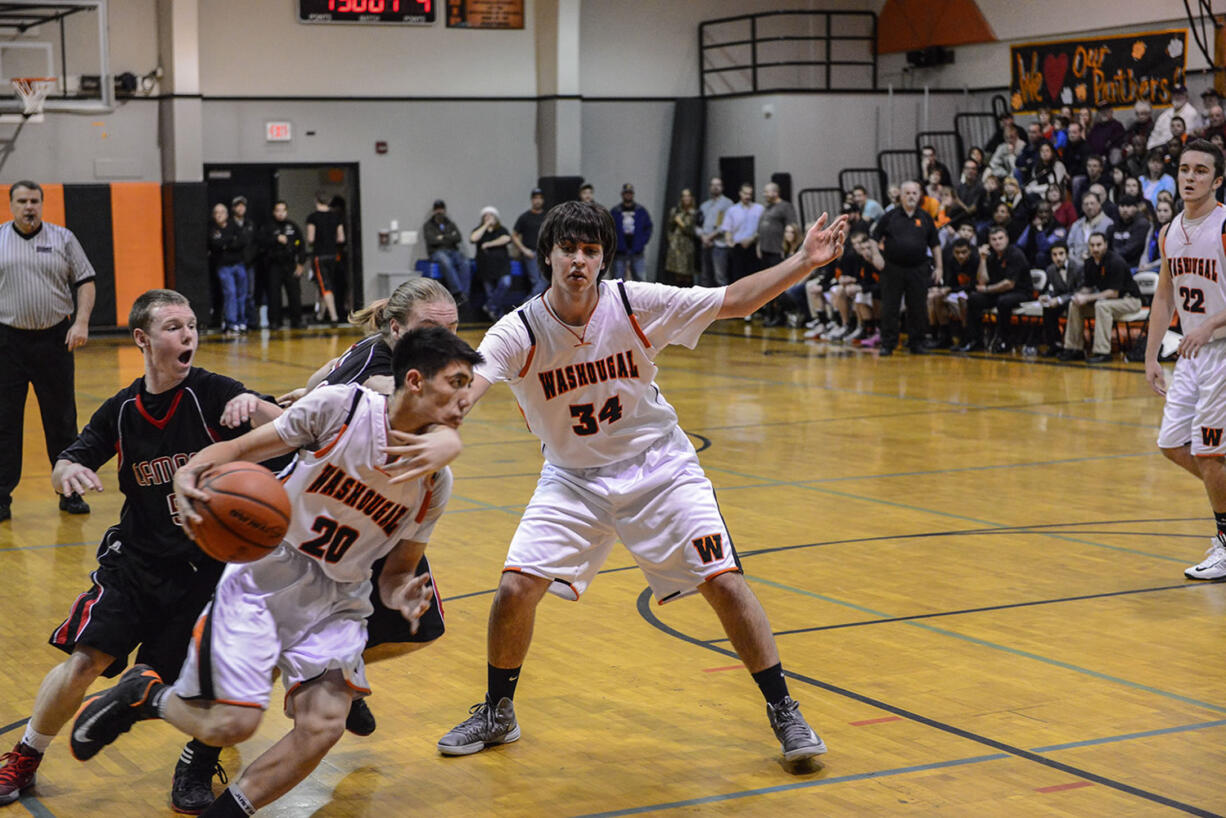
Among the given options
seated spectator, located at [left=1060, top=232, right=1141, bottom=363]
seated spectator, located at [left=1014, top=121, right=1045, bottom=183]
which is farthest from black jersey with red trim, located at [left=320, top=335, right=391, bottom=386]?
seated spectator, located at [left=1014, top=121, right=1045, bottom=183]

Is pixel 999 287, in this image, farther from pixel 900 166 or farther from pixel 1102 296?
pixel 900 166

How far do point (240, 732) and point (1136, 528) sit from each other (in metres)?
6.06

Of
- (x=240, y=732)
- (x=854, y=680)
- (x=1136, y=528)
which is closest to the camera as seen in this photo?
(x=240, y=732)

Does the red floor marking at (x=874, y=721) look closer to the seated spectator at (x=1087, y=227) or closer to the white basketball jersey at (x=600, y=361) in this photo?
the white basketball jersey at (x=600, y=361)

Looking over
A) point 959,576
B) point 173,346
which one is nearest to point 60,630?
point 173,346

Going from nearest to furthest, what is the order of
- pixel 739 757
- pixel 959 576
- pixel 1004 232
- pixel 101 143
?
pixel 739 757
pixel 959 576
pixel 1004 232
pixel 101 143

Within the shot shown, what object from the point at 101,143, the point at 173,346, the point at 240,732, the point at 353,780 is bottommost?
the point at 353,780

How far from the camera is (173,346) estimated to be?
187 inches

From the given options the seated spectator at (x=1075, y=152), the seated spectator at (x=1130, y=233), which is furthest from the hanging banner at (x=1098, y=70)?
the seated spectator at (x=1130, y=233)

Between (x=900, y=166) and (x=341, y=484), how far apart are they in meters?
22.0

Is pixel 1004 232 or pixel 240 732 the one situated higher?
pixel 1004 232

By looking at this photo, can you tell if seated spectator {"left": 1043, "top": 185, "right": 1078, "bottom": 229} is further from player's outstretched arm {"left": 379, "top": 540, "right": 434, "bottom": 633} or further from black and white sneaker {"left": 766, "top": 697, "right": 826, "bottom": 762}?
player's outstretched arm {"left": 379, "top": 540, "right": 434, "bottom": 633}

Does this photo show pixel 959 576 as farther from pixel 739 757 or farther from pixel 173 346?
pixel 173 346

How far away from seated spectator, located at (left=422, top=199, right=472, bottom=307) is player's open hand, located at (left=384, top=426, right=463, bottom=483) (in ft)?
65.1
